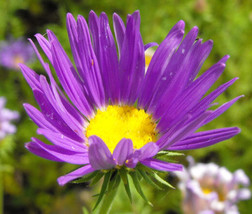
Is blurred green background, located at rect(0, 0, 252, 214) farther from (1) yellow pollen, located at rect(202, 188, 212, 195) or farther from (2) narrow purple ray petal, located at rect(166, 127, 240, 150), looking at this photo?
(2) narrow purple ray petal, located at rect(166, 127, 240, 150)

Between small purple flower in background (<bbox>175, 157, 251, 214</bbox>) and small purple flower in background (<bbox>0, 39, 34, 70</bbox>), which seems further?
small purple flower in background (<bbox>0, 39, 34, 70</bbox>)

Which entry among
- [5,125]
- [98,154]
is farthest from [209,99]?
[5,125]

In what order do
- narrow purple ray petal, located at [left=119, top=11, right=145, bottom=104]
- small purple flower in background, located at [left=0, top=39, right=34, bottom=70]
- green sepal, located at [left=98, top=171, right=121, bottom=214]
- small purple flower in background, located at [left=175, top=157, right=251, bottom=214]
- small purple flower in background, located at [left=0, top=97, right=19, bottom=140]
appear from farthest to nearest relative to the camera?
small purple flower in background, located at [left=0, top=39, right=34, bottom=70] → small purple flower in background, located at [left=0, top=97, right=19, bottom=140] → small purple flower in background, located at [left=175, top=157, right=251, bottom=214] → narrow purple ray petal, located at [left=119, top=11, right=145, bottom=104] → green sepal, located at [left=98, top=171, right=121, bottom=214]

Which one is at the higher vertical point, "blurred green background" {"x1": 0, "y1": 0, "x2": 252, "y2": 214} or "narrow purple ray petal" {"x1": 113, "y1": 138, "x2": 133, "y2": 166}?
"blurred green background" {"x1": 0, "y1": 0, "x2": 252, "y2": 214}

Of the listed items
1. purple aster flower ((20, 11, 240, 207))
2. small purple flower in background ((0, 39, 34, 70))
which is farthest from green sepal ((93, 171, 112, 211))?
small purple flower in background ((0, 39, 34, 70))

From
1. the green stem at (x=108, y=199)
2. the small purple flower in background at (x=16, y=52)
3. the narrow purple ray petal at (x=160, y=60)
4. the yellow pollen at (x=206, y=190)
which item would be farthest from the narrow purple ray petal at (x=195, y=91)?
the small purple flower in background at (x=16, y=52)

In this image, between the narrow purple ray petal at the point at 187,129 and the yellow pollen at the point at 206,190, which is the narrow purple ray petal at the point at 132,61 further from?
the yellow pollen at the point at 206,190
